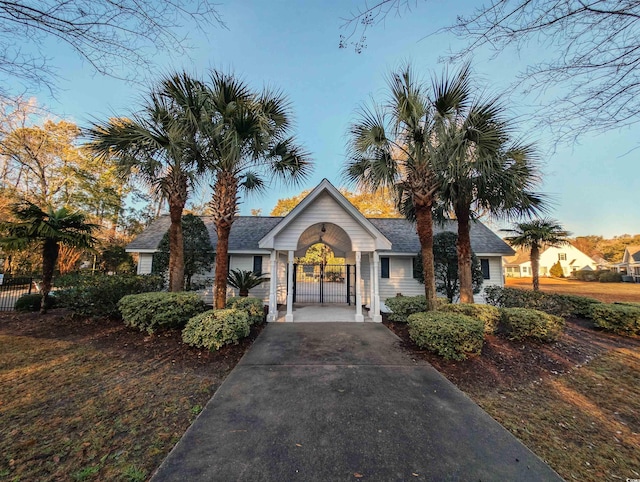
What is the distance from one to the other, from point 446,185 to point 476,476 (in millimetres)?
7913

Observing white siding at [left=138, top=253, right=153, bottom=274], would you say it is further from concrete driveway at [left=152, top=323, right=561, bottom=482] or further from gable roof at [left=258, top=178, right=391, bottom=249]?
concrete driveway at [left=152, top=323, right=561, bottom=482]

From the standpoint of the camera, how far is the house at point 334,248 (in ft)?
29.9

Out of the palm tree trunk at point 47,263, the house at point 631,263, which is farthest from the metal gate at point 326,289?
the house at point 631,263

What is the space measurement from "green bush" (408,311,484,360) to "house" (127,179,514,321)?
3427 millimetres

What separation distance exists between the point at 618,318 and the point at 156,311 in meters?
13.5

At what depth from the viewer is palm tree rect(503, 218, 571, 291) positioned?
13171 millimetres

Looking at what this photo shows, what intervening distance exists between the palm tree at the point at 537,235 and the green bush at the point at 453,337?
1032 cm

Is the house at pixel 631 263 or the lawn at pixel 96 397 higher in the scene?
the house at pixel 631 263

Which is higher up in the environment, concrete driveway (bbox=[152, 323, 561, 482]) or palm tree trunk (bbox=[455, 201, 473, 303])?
palm tree trunk (bbox=[455, 201, 473, 303])

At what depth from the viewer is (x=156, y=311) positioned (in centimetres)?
671

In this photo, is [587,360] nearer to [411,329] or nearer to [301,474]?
[411,329]

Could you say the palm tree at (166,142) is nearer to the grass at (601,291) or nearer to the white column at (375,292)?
the white column at (375,292)

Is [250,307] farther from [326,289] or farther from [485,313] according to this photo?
[326,289]

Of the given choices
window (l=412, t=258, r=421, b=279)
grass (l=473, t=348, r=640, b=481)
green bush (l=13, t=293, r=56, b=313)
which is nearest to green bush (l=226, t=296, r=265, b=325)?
grass (l=473, t=348, r=640, b=481)
